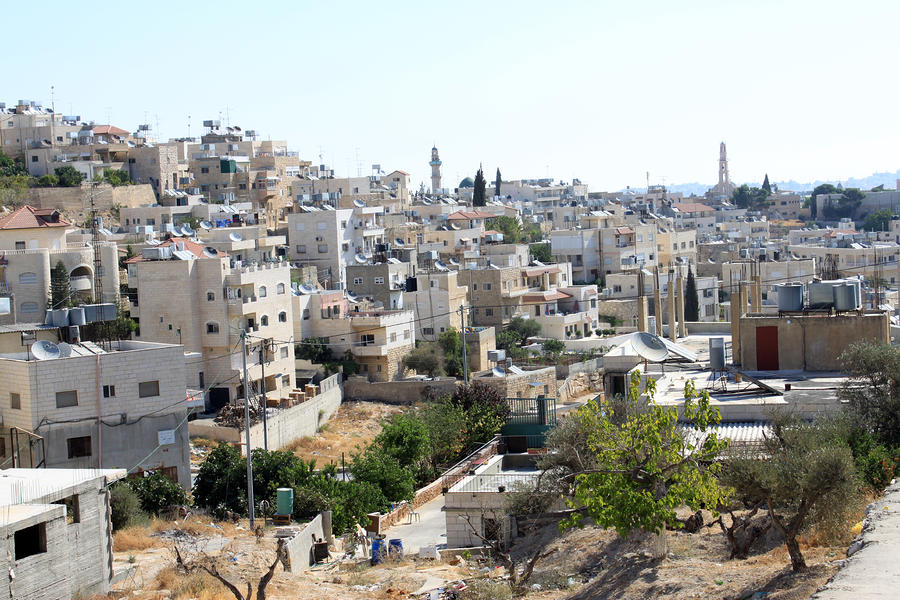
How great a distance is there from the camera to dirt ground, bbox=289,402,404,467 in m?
37.0

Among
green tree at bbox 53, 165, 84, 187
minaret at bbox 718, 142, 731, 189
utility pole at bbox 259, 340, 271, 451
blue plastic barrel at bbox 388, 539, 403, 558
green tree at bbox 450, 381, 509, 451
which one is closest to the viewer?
blue plastic barrel at bbox 388, 539, 403, 558

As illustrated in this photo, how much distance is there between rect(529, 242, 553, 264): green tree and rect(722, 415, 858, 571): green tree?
55045 mm

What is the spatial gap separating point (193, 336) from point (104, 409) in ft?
44.9

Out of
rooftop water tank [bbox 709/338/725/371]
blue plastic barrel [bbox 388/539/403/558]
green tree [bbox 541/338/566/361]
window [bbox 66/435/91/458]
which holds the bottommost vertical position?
blue plastic barrel [bbox 388/539/403/558]

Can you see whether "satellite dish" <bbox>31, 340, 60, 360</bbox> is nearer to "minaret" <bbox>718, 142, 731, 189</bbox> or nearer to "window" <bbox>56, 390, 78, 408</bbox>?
"window" <bbox>56, 390, 78, 408</bbox>

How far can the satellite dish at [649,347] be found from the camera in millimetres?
27812

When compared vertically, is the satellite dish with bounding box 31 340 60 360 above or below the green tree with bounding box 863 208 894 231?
below

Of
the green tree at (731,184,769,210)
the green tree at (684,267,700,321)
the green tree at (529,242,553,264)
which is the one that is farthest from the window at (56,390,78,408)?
the green tree at (731,184,769,210)

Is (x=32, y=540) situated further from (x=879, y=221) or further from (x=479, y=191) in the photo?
(x=879, y=221)

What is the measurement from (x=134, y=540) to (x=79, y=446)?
700 centimetres

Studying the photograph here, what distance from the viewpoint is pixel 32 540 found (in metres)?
16.9

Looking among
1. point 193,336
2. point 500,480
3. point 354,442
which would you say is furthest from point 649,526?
point 193,336

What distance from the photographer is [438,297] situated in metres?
52.6

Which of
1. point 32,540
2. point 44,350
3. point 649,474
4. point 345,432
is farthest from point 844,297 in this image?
point 345,432
